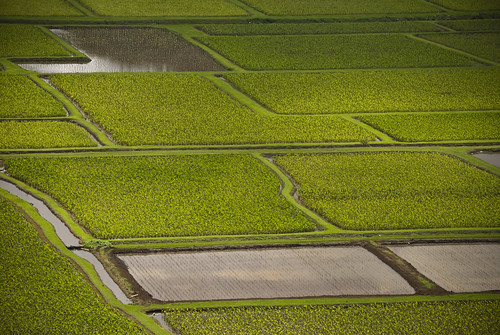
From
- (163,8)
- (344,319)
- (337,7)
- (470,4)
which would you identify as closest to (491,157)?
(344,319)

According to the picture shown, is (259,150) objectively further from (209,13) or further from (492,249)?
(209,13)

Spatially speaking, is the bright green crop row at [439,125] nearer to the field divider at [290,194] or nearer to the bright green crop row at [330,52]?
the field divider at [290,194]

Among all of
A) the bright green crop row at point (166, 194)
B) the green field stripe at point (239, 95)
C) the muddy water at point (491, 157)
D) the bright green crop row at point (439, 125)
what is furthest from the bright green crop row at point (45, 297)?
the muddy water at point (491, 157)

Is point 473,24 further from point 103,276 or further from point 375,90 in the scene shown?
point 103,276

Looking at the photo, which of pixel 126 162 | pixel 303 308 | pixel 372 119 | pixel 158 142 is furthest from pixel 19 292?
pixel 372 119

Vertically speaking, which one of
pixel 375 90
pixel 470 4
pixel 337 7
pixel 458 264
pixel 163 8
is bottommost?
pixel 458 264
